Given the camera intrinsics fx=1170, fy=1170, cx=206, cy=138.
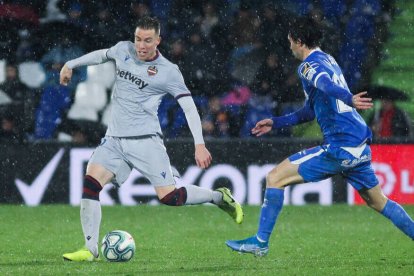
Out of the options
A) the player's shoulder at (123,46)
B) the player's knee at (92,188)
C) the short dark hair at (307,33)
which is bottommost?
the player's knee at (92,188)

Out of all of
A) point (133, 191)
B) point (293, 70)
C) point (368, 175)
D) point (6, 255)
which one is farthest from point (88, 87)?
point (368, 175)

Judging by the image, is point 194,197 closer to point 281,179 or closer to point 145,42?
point 281,179

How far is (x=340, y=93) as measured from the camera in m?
7.51

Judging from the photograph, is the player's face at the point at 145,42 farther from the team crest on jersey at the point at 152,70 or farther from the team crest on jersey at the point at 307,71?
the team crest on jersey at the point at 307,71

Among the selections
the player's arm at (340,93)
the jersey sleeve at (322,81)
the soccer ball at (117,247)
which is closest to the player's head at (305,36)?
the jersey sleeve at (322,81)

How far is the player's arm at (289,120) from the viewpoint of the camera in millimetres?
8469

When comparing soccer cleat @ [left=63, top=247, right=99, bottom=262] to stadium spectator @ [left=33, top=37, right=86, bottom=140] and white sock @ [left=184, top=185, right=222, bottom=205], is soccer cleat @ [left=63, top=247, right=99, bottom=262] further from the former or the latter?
stadium spectator @ [left=33, top=37, right=86, bottom=140]

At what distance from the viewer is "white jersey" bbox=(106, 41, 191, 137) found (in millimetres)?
8430

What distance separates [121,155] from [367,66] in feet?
20.4

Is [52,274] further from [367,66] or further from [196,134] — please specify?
[367,66]

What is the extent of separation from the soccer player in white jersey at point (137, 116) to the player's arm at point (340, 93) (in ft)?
3.40

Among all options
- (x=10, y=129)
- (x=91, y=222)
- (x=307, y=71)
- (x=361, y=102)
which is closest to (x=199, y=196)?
(x=91, y=222)

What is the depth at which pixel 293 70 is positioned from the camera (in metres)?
14.0

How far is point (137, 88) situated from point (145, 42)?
368 millimetres
